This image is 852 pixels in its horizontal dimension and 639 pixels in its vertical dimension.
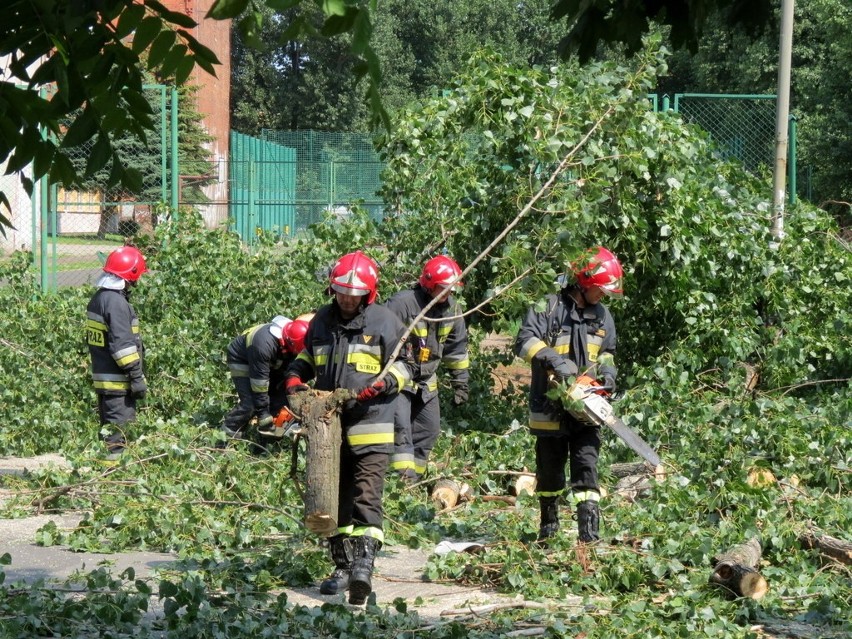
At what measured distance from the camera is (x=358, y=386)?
229 inches

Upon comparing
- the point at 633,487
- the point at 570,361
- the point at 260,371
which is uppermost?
the point at 570,361

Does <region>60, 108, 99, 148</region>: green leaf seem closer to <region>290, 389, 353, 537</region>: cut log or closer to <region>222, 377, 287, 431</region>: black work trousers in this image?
<region>290, 389, 353, 537</region>: cut log

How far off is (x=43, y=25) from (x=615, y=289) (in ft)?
13.8

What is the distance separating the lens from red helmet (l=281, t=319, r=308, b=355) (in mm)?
8516

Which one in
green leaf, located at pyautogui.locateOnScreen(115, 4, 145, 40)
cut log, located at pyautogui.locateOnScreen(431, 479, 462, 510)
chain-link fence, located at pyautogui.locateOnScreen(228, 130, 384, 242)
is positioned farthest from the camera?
chain-link fence, located at pyautogui.locateOnScreen(228, 130, 384, 242)

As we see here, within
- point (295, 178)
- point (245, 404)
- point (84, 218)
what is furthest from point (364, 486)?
point (295, 178)

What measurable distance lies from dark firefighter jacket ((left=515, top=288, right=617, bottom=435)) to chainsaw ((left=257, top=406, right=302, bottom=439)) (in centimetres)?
139

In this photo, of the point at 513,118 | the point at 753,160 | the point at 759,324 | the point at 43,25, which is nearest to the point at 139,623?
the point at 43,25

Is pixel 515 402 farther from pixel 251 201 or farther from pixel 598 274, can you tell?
pixel 251 201

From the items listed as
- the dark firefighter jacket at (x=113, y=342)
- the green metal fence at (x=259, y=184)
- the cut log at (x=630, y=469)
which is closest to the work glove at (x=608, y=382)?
the cut log at (x=630, y=469)

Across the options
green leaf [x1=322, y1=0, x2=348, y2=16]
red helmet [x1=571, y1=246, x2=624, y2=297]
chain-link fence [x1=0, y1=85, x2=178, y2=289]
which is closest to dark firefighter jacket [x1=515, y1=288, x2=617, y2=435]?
red helmet [x1=571, y1=246, x2=624, y2=297]

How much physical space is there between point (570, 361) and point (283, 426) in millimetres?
2240

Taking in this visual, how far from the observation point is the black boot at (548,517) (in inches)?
257

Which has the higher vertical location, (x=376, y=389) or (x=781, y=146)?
(x=781, y=146)
